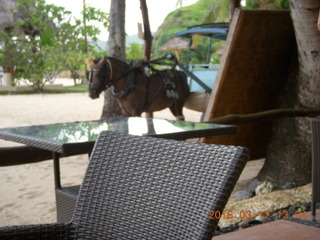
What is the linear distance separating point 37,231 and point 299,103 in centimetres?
398

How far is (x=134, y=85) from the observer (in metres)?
7.12

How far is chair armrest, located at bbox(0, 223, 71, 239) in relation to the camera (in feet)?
4.29

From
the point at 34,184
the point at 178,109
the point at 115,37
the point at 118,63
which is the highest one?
the point at 115,37

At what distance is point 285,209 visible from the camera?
3387mm

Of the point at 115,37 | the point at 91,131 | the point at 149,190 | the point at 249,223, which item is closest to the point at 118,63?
the point at 115,37

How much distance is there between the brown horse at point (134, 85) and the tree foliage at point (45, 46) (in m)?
12.6

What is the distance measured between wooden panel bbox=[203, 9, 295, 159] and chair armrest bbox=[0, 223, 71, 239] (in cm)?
340

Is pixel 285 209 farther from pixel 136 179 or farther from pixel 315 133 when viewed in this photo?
pixel 136 179

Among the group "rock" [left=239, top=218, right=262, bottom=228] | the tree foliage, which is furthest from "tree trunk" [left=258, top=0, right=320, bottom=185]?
the tree foliage

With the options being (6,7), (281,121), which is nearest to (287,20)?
(281,121)

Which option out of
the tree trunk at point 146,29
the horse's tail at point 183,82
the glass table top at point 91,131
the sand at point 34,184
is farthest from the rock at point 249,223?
the tree trunk at point 146,29

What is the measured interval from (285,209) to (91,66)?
426 cm

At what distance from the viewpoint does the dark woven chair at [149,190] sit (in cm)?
126

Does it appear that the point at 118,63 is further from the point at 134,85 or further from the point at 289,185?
the point at 289,185
